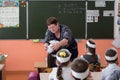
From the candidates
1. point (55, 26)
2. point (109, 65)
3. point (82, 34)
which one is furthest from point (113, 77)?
point (82, 34)

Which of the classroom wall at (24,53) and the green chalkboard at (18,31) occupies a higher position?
the green chalkboard at (18,31)

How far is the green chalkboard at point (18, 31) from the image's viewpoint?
7.36 meters

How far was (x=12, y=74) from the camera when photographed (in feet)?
24.7

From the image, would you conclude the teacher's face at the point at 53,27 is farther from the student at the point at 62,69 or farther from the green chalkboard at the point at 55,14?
the green chalkboard at the point at 55,14

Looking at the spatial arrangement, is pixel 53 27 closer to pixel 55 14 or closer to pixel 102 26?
pixel 55 14

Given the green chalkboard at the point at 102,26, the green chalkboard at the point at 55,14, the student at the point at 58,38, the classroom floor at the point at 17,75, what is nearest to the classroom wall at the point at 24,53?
the classroom floor at the point at 17,75

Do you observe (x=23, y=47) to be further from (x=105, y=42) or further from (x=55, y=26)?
(x=55, y=26)

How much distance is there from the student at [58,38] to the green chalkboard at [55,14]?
2481mm

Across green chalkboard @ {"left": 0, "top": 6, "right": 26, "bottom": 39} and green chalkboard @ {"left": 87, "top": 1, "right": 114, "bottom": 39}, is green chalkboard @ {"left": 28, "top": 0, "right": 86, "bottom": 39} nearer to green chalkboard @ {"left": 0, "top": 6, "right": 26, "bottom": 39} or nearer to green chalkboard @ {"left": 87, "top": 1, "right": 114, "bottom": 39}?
→ green chalkboard @ {"left": 0, "top": 6, "right": 26, "bottom": 39}

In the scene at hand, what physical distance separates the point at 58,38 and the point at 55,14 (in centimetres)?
260

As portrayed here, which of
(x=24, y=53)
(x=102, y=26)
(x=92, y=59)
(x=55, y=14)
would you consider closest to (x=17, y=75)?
(x=24, y=53)

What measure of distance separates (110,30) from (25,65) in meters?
2.32

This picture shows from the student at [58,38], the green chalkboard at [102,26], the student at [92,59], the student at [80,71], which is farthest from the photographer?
the green chalkboard at [102,26]

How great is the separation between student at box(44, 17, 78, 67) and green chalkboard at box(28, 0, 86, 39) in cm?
248
